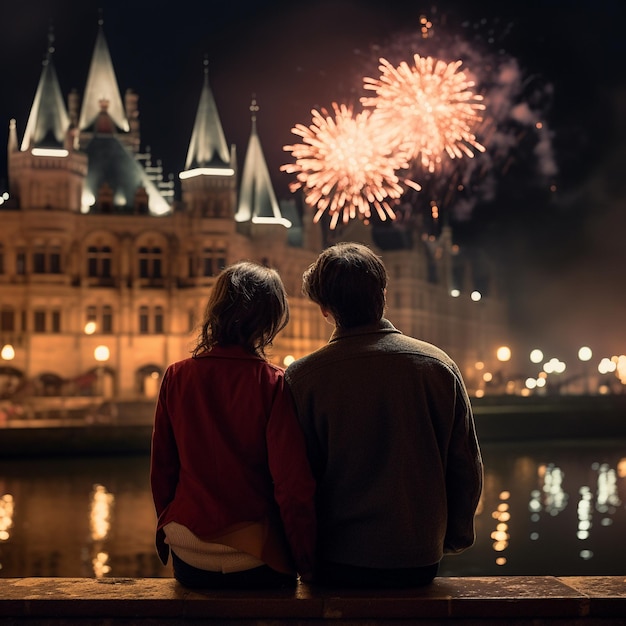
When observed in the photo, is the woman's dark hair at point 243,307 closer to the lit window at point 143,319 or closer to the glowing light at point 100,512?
the glowing light at point 100,512

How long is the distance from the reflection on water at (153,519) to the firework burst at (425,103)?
7.25m

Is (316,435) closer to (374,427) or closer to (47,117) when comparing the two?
(374,427)

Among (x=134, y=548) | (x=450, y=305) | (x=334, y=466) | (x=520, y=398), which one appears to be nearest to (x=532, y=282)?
(x=450, y=305)

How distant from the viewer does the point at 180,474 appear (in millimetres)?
3441

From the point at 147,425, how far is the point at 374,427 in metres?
24.4

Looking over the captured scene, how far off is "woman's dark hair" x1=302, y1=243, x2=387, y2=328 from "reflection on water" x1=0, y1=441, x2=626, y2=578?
31.3 ft

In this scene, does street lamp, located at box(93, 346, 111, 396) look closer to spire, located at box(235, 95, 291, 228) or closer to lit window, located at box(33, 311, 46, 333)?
lit window, located at box(33, 311, 46, 333)

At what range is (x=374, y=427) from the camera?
3.35 meters

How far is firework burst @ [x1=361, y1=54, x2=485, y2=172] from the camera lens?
20281 mm

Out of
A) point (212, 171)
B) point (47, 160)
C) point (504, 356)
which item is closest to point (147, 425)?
point (47, 160)

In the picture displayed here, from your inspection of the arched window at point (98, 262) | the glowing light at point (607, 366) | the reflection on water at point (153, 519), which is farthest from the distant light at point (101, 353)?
the glowing light at point (607, 366)

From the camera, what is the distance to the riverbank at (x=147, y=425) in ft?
83.4

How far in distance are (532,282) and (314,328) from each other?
18.1 m

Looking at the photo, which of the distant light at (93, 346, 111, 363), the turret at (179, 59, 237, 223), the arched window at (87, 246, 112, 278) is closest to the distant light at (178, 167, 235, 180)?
the turret at (179, 59, 237, 223)
